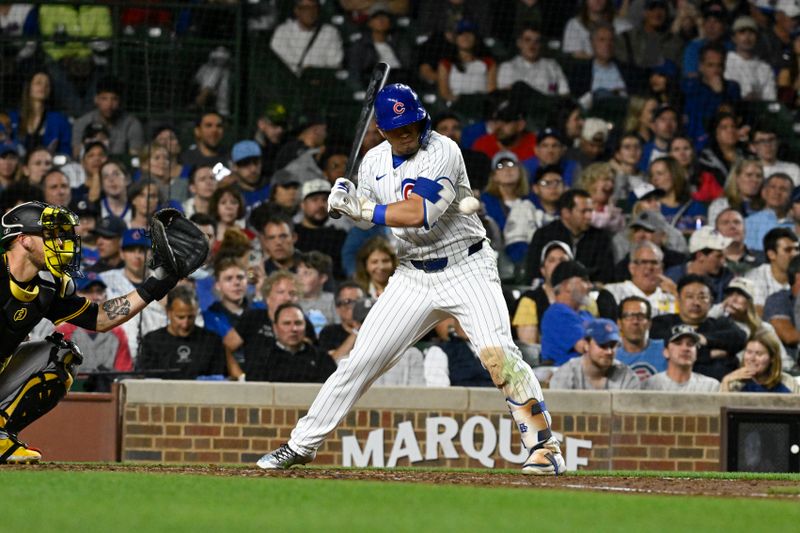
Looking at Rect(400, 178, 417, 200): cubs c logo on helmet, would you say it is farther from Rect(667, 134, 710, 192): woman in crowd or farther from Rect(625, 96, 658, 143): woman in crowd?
Rect(625, 96, 658, 143): woman in crowd

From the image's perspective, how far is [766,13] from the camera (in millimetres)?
14500

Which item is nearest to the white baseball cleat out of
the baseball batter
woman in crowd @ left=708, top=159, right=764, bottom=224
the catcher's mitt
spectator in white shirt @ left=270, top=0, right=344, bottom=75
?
the baseball batter

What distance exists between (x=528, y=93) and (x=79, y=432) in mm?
5555

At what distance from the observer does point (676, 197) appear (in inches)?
492

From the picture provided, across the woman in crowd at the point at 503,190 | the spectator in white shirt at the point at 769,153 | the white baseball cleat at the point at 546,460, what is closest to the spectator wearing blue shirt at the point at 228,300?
the woman in crowd at the point at 503,190

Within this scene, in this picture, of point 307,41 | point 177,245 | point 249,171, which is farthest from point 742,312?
point 177,245

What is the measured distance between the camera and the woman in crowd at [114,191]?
38.8 ft

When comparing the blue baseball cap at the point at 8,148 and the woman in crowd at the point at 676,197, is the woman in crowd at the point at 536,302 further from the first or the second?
the blue baseball cap at the point at 8,148

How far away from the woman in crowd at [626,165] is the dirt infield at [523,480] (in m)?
5.48

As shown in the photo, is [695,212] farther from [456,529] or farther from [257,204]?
[456,529]

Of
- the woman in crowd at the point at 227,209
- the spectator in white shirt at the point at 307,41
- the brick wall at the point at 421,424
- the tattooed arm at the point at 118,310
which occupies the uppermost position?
the spectator in white shirt at the point at 307,41

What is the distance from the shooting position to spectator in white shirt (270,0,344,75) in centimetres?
1355

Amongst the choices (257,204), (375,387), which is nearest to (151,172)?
(257,204)

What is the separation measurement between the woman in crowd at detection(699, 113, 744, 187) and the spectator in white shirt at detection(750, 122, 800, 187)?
147 millimetres
